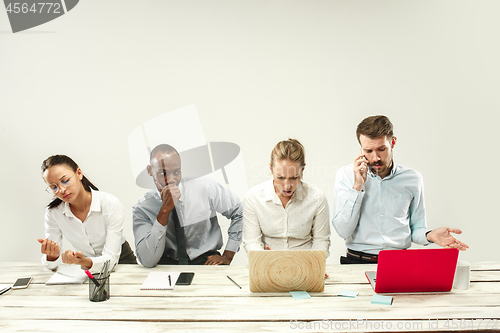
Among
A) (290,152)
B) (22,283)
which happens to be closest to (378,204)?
(290,152)

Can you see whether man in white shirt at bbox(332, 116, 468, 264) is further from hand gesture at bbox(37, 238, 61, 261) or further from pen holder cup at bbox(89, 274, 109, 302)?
hand gesture at bbox(37, 238, 61, 261)

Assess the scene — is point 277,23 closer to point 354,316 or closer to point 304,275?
point 304,275

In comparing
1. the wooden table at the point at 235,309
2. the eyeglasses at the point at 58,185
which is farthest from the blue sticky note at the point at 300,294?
the eyeglasses at the point at 58,185

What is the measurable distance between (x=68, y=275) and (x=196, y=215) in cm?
87

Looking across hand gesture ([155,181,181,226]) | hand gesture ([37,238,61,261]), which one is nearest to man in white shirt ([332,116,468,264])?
hand gesture ([155,181,181,226])

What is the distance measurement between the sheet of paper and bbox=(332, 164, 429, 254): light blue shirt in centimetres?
141

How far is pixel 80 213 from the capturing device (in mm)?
1979

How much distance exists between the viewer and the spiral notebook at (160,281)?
1.50 meters

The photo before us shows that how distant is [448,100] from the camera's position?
112 inches

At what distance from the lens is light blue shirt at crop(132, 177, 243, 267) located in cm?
216

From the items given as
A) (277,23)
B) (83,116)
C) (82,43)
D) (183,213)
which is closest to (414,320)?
(183,213)

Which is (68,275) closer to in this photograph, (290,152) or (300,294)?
(300,294)

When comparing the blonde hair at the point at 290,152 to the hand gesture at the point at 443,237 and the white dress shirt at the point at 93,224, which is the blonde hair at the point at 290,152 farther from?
the white dress shirt at the point at 93,224

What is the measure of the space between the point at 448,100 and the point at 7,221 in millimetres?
3888
